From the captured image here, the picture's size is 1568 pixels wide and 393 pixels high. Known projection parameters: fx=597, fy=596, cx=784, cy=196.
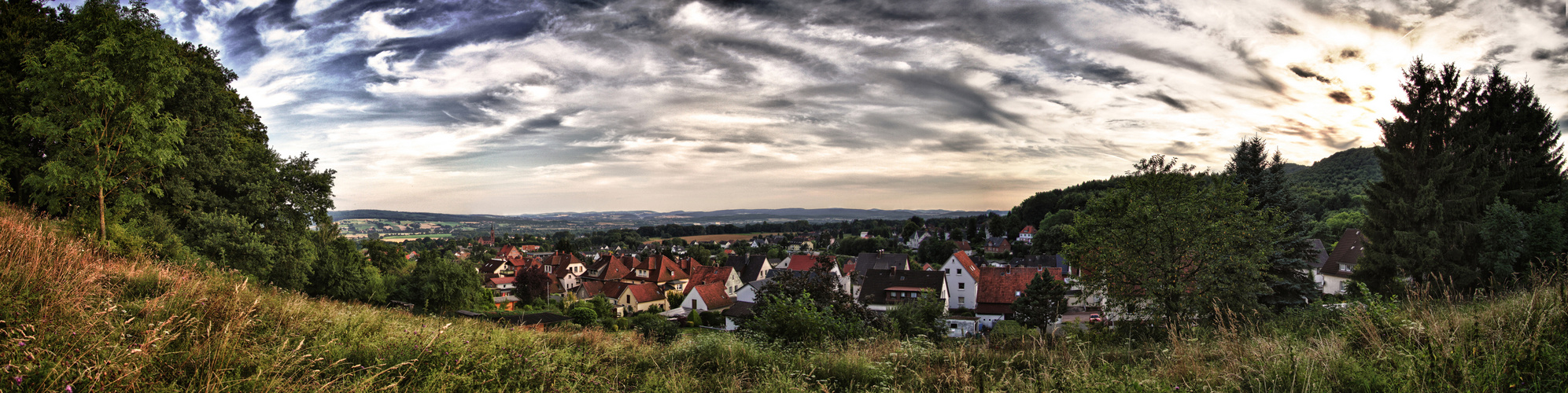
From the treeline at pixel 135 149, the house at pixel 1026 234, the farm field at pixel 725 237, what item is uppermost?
the treeline at pixel 135 149

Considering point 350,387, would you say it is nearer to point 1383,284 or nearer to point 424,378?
point 424,378

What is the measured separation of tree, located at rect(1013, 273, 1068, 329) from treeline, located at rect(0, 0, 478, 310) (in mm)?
28638

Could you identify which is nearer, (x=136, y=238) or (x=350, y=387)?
(x=350, y=387)

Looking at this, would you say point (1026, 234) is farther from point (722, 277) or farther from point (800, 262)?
point (722, 277)

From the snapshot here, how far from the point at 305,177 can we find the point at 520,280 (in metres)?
26.9

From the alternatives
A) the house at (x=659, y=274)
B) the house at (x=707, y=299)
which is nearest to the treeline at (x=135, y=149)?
the house at (x=707, y=299)

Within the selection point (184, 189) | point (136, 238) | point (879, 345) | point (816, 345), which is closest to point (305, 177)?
point (184, 189)

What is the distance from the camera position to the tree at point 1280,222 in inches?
722

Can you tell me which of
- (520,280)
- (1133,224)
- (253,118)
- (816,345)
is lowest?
(520,280)

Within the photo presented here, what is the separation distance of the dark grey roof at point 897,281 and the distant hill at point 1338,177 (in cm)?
5266

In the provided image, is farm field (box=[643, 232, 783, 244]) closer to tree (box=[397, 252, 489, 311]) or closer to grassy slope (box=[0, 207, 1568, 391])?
tree (box=[397, 252, 489, 311])

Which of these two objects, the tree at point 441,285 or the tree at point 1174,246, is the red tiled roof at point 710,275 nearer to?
the tree at point 441,285

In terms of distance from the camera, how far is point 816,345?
8.76m

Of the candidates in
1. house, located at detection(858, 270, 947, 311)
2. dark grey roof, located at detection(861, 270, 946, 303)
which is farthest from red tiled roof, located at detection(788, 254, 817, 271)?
house, located at detection(858, 270, 947, 311)
